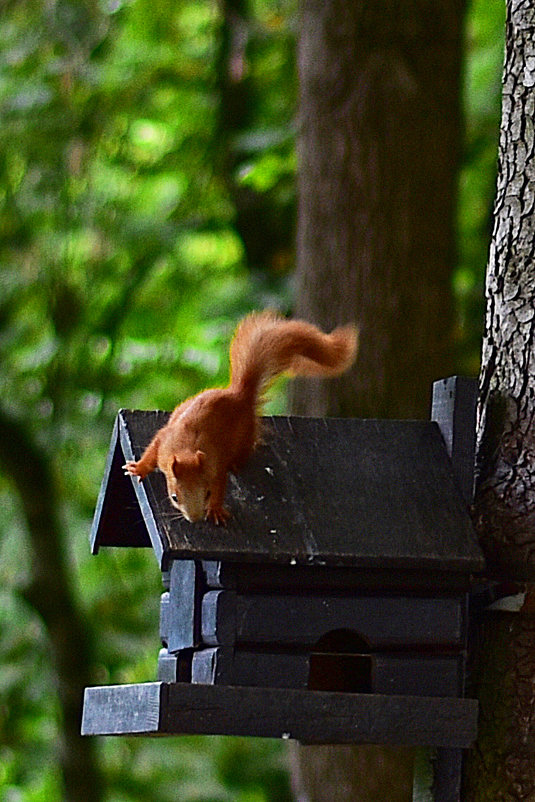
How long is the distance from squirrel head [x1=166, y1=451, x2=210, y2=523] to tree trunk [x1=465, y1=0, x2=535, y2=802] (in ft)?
1.76

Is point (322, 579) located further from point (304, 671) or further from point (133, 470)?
point (133, 470)

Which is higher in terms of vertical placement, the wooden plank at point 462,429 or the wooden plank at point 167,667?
the wooden plank at point 462,429

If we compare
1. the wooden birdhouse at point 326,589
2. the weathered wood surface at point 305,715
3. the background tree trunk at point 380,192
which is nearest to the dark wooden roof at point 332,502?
the wooden birdhouse at point 326,589

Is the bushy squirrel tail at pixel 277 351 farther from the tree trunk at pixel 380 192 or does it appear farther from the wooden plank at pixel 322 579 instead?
the tree trunk at pixel 380 192

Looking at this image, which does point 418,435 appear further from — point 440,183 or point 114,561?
point 114,561

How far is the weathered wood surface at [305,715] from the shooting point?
2293 millimetres

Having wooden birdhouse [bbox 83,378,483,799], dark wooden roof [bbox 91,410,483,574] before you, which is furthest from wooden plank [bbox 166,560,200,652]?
dark wooden roof [bbox 91,410,483,574]

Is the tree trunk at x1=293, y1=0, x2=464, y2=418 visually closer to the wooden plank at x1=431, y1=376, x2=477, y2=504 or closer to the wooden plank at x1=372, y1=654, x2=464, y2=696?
the wooden plank at x1=431, y1=376, x2=477, y2=504

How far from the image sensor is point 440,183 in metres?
4.79

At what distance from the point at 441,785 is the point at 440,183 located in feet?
8.71

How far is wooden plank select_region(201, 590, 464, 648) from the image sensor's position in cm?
238

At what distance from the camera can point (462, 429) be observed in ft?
8.57

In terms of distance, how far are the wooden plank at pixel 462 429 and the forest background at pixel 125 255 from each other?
2.74 metres

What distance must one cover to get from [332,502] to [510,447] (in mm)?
341
